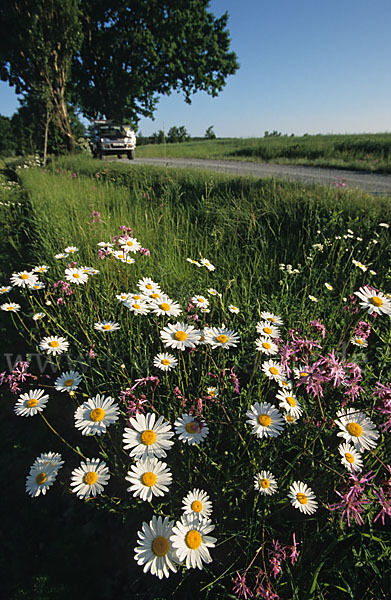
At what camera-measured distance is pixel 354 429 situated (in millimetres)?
1146

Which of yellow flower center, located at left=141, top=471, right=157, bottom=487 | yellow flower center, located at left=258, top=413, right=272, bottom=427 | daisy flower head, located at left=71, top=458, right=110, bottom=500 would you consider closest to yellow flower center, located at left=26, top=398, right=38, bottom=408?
daisy flower head, located at left=71, top=458, right=110, bottom=500

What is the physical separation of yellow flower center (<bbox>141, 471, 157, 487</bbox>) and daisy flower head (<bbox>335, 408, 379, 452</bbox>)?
67cm

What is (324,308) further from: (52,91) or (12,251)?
(52,91)

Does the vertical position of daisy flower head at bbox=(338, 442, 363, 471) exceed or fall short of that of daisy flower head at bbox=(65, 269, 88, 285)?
it falls short

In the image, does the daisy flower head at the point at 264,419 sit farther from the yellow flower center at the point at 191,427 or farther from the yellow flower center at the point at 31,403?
the yellow flower center at the point at 31,403

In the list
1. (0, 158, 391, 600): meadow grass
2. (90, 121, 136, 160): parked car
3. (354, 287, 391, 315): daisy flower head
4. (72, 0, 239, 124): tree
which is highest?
(72, 0, 239, 124): tree

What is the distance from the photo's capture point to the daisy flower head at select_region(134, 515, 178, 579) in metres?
0.92

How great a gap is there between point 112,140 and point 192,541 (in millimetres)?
17792

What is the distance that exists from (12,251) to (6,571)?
13.4 feet

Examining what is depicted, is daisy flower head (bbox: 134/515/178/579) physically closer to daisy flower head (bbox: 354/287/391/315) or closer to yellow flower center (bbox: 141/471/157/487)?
yellow flower center (bbox: 141/471/157/487)

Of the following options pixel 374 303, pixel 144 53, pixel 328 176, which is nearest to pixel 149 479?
pixel 374 303

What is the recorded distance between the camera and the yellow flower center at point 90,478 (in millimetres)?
1174

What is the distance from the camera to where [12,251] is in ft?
14.9

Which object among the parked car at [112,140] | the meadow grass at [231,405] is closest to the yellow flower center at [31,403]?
the meadow grass at [231,405]
